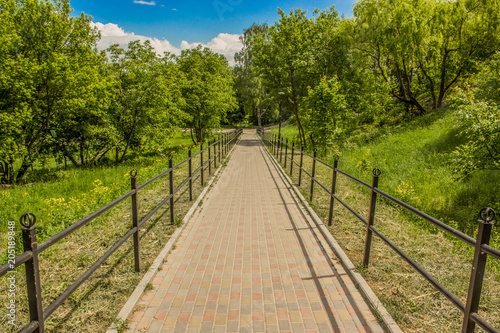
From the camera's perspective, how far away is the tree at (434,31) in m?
16.7

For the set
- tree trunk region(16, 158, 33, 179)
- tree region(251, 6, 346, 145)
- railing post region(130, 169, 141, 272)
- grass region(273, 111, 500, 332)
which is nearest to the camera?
grass region(273, 111, 500, 332)

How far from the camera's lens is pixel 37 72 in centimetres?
1382

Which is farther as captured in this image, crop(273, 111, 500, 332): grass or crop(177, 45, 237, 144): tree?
crop(177, 45, 237, 144): tree

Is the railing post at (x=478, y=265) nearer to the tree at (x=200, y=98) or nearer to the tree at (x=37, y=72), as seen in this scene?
the tree at (x=37, y=72)

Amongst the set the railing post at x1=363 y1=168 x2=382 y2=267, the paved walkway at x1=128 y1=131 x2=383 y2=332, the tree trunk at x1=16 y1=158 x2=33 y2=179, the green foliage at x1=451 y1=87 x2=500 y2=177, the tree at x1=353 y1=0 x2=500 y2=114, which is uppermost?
the tree at x1=353 y1=0 x2=500 y2=114

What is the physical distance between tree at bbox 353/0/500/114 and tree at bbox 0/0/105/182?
1677cm

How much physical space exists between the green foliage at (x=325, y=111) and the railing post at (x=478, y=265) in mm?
14585

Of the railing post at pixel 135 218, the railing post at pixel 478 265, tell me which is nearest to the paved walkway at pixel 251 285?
the railing post at pixel 135 218

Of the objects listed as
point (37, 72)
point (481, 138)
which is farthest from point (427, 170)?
point (37, 72)

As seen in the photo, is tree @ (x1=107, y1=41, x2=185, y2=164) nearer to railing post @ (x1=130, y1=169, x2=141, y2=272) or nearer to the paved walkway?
A: the paved walkway

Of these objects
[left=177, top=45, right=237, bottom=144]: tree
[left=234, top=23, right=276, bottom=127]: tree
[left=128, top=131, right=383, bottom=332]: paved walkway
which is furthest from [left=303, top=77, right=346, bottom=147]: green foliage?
[left=234, top=23, right=276, bottom=127]: tree

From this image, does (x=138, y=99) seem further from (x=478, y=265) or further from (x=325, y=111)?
(x=478, y=265)

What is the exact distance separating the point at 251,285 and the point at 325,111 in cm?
1439

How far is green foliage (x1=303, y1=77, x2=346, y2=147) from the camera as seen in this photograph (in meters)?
16.3
